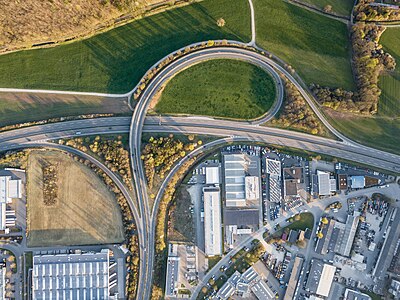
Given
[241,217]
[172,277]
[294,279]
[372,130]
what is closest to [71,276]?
[172,277]

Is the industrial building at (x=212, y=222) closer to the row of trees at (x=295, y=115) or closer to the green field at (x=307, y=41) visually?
the row of trees at (x=295, y=115)

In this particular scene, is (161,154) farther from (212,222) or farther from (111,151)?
(212,222)

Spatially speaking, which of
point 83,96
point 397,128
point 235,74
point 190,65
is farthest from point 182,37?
point 397,128

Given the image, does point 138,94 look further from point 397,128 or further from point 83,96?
point 397,128

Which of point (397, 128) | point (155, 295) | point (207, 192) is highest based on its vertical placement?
point (397, 128)

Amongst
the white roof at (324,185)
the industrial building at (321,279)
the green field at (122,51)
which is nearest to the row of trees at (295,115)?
the white roof at (324,185)

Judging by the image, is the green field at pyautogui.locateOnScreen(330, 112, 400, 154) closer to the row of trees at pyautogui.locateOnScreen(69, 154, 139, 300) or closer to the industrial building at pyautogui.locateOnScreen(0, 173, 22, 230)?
the row of trees at pyautogui.locateOnScreen(69, 154, 139, 300)
